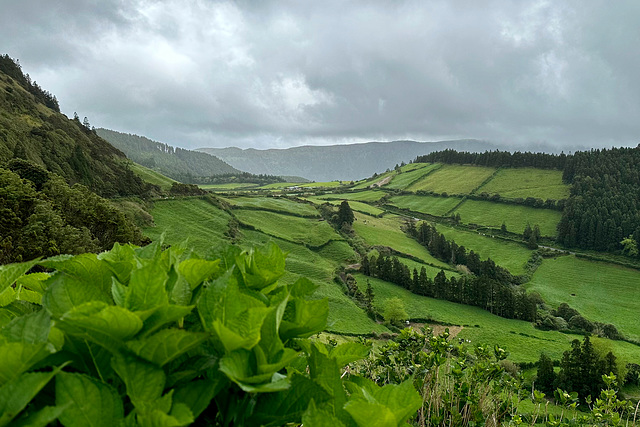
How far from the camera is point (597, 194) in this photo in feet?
340

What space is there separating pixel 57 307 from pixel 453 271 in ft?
266

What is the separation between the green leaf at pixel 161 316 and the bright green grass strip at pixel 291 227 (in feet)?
229

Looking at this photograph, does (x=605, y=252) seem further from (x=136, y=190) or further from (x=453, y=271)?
(x=136, y=190)

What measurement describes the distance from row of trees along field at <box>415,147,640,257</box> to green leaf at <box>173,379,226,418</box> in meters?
109

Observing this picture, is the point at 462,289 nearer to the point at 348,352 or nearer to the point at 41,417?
the point at 348,352

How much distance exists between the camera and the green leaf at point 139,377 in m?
1.19

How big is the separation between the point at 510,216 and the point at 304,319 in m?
112

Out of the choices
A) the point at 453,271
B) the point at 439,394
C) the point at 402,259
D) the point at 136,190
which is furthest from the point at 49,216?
the point at 453,271

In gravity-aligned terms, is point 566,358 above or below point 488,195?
below

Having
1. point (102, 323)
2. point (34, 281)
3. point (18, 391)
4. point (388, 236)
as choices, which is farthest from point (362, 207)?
point (18, 391)

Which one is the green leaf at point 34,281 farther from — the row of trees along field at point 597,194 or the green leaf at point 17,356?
the row of trees along field at point 597,194

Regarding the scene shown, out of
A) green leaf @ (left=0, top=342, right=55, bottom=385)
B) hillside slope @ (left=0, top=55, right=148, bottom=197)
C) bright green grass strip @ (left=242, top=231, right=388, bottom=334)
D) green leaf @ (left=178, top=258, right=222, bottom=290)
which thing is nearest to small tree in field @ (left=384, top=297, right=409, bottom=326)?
bright green grass strip @ (left=242, top=231, right=388, bottom=334)

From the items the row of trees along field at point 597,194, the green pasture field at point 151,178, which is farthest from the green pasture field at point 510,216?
the green pasture field at point 151,178

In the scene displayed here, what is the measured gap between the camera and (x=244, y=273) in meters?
2.00
